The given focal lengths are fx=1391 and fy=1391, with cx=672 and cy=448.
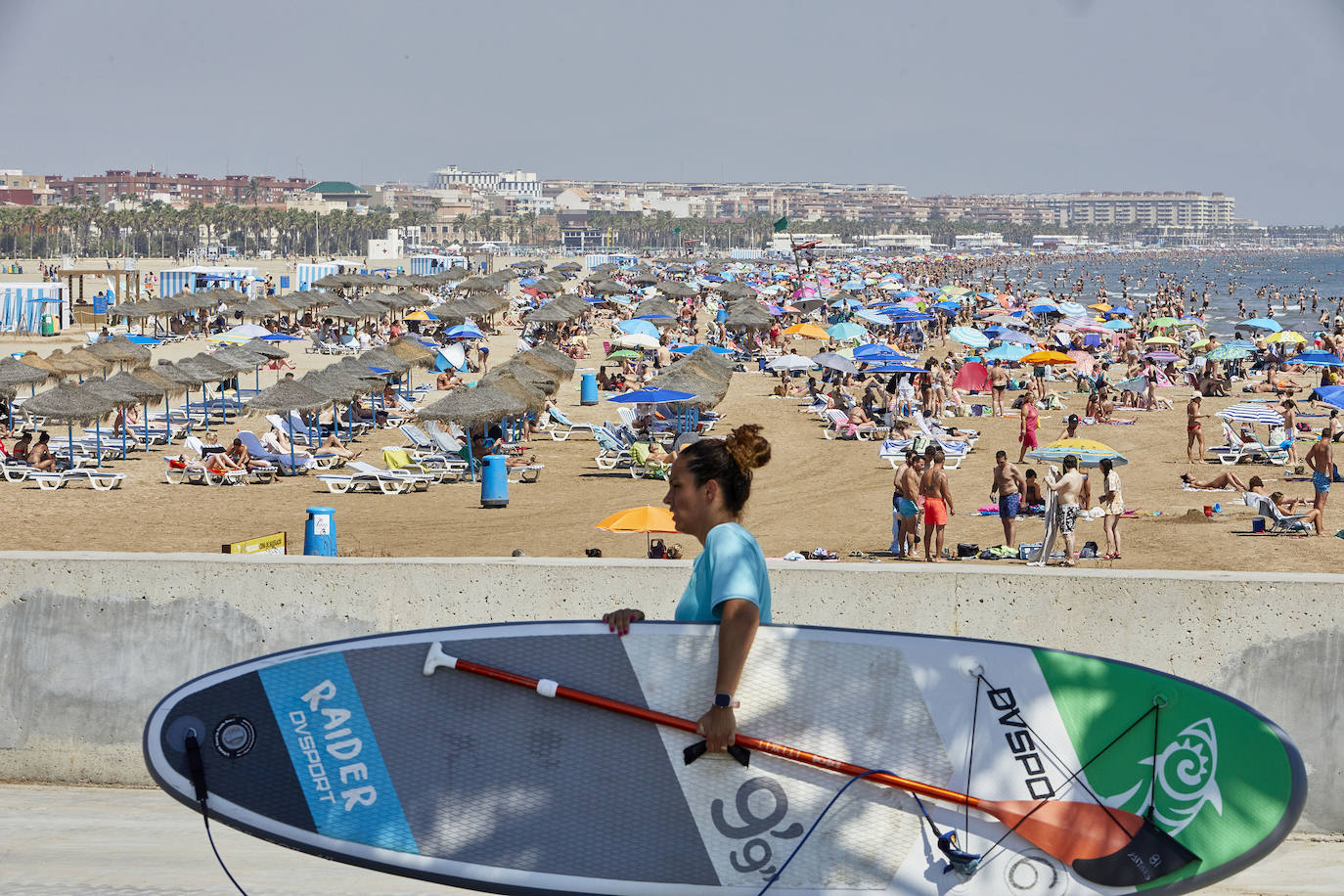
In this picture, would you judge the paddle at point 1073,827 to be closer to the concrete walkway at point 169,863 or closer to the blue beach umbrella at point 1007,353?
the concrete walkway at point 169,863

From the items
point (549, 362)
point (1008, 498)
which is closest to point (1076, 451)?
point (1008, 498)

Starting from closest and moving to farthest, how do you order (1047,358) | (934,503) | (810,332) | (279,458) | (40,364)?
(934,503) < (279,458) < (40,364) < (1047,358) < (810,332)

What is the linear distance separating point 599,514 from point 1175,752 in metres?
13.5

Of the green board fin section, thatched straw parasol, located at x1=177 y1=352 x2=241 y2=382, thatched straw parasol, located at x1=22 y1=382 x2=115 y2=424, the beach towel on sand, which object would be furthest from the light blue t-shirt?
the beach towel on sand

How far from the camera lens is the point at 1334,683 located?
511cm

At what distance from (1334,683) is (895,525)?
918cm

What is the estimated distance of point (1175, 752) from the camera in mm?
3801

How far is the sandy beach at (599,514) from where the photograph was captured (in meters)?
14.8

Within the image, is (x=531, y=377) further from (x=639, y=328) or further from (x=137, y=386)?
(x=639, y=328)

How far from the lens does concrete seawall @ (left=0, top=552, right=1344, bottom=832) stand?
5.17 m

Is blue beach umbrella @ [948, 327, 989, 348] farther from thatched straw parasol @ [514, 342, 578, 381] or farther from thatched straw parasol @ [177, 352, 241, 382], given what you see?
thatched straw parasol @ [177, 352, 241, 382]

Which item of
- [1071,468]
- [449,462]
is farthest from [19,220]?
[1071,468]

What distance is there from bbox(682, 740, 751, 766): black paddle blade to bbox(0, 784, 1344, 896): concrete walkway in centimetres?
128

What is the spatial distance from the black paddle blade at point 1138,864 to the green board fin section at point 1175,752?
0.07ft
